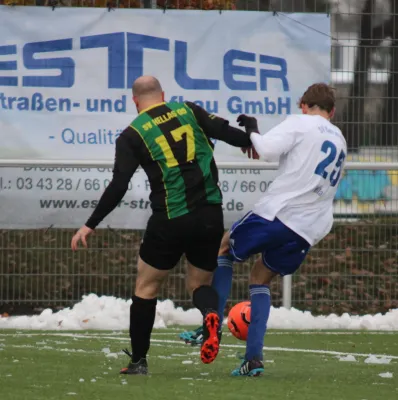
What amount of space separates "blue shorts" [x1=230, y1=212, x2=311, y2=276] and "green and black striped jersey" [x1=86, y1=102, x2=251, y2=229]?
271mm

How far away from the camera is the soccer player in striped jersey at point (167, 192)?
8.07m

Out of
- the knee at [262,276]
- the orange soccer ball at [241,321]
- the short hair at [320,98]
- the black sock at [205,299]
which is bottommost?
the orange soccer ball at [241,321]

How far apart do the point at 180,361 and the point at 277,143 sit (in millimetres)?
1948

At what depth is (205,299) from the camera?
8102mm

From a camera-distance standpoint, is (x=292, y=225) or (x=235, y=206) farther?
(x=235, y=206)

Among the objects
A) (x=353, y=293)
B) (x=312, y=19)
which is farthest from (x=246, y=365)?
(x=312, y=19)

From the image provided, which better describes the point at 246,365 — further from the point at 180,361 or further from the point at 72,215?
the point at 72,215

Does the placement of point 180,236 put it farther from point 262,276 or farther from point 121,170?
point 262,276

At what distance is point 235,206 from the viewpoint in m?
14.2

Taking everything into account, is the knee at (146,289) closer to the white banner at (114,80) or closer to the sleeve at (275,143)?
the sleeve at (275,143)

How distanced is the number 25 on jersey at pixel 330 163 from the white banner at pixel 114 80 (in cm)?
572

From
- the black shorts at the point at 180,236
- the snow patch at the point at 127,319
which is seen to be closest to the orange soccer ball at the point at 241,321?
the black shorts at the point at 180,236

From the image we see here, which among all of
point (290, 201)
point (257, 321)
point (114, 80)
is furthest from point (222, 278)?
point (114, 80)

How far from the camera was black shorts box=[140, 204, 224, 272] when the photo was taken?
809 centimetres
